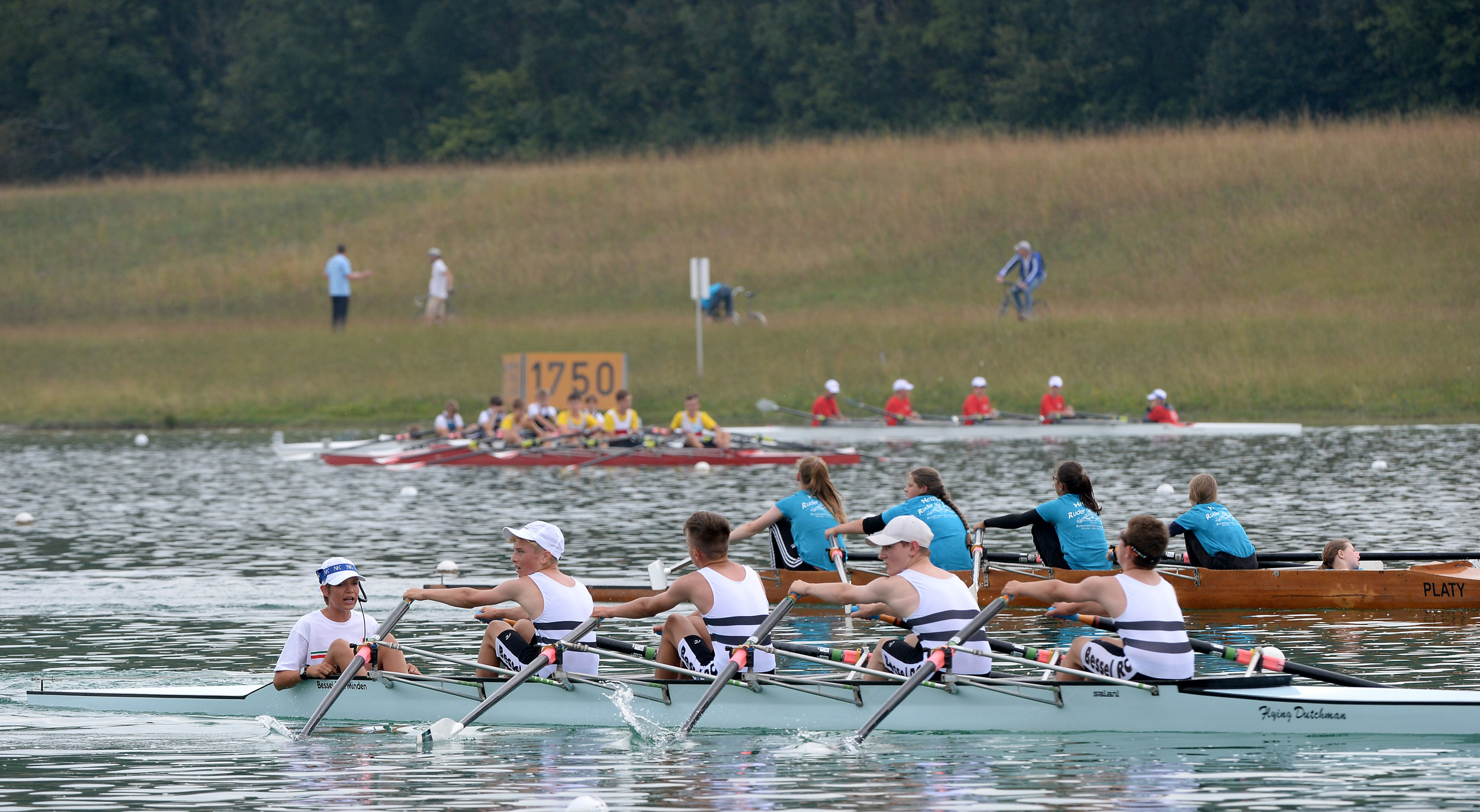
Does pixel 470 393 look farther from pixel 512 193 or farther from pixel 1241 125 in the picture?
pixel 1241 125

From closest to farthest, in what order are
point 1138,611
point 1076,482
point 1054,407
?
point 1138,611
point 1076,482
point 1054,407

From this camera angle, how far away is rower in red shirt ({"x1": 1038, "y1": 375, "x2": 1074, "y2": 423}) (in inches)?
1137

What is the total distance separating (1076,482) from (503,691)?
5031mm

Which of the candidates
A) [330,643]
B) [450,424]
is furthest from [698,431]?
[330,643]

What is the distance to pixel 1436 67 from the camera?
50188mm

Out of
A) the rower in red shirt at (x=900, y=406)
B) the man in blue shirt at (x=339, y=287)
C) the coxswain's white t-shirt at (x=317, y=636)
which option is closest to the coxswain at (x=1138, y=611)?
the coxswain's white t-shirt at (x=317, y=636)

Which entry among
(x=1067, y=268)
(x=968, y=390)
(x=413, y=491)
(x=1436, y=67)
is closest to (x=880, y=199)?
(x=1067, y=268)

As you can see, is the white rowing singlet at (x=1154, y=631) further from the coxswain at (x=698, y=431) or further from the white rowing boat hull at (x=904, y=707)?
the coxswain at (x=698, y=431)

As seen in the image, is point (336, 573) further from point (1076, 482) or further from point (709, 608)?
point (1076, 482)

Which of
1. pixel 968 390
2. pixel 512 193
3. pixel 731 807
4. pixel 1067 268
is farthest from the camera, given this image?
pixel 512 193

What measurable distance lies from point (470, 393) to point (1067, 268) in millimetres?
14841

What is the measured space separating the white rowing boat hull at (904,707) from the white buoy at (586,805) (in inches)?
78.7

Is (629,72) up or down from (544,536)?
up

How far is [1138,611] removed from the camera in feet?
31.6
